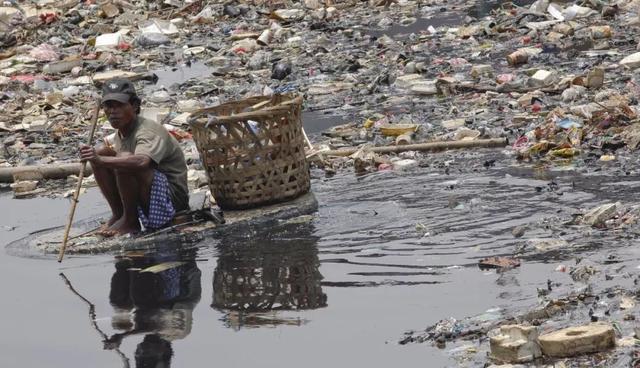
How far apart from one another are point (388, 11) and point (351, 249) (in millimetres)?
9984

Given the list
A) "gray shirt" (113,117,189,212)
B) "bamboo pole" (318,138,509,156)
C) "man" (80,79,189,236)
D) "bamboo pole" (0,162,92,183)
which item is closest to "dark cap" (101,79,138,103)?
"man" (80,79,189,236)

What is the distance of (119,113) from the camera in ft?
24.3

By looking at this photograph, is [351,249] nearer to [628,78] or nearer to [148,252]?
[148,252]

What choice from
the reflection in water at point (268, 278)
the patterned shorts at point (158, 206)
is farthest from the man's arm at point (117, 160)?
the reflection in water at point (268, 278)

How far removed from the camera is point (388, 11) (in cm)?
1666

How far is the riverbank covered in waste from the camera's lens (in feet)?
18.9

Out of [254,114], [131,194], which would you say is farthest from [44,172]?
[254,114]

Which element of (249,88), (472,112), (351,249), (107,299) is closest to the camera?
(107,299)

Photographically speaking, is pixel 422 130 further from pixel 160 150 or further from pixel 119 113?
pixel 119 113

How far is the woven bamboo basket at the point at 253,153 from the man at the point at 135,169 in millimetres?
214

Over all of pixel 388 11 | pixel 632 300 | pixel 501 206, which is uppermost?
pixel 632 300

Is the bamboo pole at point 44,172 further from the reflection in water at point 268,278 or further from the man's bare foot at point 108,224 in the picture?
the reflection in water at point 268,278

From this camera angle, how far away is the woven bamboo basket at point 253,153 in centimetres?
771

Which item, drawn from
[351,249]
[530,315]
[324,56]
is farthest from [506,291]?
[324,56]
